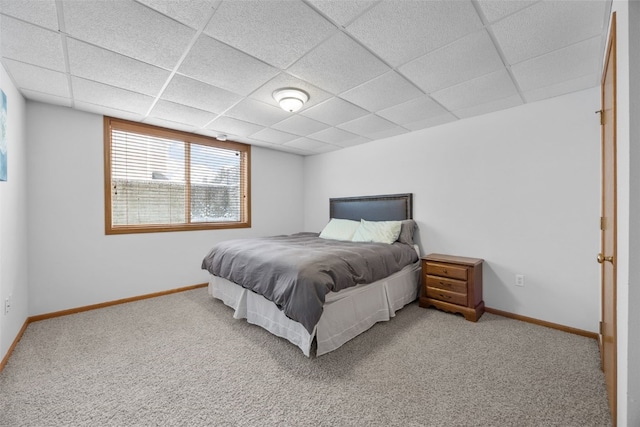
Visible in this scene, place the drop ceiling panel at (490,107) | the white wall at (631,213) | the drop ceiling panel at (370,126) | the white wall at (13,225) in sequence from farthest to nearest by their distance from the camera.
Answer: the drop ceiling panel at (370,126), the drop ceiling panel at (490,107), the white wall at (13,225), the white wall at (631,213)

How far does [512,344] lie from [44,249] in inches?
191

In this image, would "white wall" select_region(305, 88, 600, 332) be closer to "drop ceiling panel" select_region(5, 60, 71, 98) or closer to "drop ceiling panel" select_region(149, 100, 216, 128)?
"drop ceiling panel" select_region(149, 100, 216, 128)

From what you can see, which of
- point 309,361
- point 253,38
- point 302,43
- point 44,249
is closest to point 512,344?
point 309,361

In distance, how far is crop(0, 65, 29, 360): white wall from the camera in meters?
2.13

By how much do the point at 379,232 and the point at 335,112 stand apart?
165 cm

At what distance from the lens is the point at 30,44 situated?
1.86m

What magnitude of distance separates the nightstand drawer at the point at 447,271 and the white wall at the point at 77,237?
344 centimetres

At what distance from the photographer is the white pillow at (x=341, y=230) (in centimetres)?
400

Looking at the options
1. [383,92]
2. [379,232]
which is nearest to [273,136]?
[383,92]

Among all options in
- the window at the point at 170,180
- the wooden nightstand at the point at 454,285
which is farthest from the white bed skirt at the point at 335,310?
the window at the point at 170,180

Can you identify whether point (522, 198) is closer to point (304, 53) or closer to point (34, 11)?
point (304, 53)

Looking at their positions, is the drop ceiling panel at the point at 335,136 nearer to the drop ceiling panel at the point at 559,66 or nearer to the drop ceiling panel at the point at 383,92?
the drop ceiling panel at the point at 383,92

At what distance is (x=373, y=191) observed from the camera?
4336mm

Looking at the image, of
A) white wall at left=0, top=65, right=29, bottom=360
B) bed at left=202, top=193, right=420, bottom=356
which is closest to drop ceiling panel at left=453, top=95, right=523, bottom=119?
bed at left=202, top=193, right=420, bottom=356
